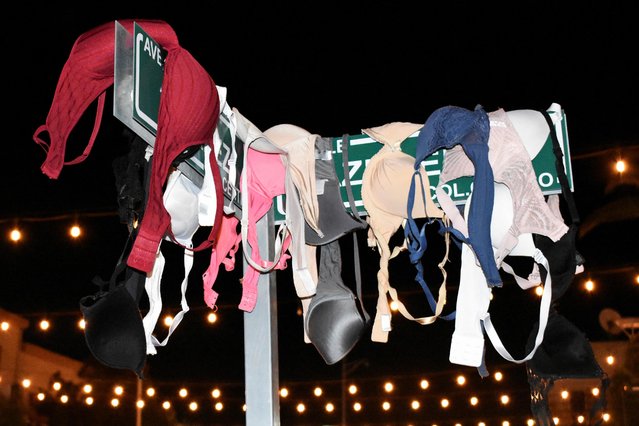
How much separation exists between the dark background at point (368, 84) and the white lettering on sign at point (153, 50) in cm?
190

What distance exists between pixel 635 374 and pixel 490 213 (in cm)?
522

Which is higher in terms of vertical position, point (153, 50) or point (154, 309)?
point (153, 50)

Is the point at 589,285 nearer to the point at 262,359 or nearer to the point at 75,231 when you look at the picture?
the point at 75,231

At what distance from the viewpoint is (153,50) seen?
1.33m

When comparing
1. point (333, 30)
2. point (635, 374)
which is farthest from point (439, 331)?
point (333, 30)

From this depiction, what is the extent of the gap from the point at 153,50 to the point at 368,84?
2731 mm

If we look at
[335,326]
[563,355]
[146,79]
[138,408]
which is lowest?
[563,355]

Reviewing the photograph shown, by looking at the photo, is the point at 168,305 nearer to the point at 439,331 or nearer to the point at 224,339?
the point at 224,339

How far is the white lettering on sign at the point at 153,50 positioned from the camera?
1.30m

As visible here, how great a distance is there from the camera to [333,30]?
3662 mm

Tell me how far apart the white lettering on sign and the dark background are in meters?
1.90

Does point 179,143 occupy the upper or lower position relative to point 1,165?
lower

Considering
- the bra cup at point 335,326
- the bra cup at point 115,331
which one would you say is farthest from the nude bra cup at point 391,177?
the bra cup at point 115,331

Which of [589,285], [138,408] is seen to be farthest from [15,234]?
[589,285]
